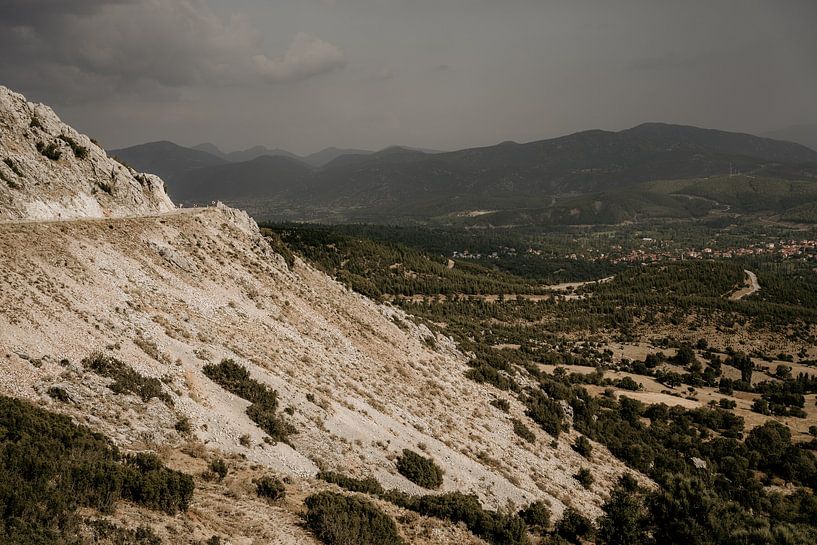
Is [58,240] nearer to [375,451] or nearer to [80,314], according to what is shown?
[80,314]

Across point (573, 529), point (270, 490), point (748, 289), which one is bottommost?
point (748, 289)

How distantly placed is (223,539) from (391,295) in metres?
118

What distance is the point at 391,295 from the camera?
134 meters

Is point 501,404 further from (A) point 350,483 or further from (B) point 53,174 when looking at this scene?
(B) point 53,174

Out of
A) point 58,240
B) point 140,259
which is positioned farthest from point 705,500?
point 58,240

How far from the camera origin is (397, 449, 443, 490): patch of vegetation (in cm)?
2962

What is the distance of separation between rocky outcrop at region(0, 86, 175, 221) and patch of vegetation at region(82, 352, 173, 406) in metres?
19.8

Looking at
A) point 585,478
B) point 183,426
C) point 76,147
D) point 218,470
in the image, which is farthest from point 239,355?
point 76,147

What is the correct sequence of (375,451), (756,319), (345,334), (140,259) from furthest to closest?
(756,319) < (345,334) < (140,259) < (375,451)

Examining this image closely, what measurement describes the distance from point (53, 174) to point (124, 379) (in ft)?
97.8

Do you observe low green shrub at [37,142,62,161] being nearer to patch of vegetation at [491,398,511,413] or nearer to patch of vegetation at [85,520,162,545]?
patch of vegetation at [85,520,162,545]

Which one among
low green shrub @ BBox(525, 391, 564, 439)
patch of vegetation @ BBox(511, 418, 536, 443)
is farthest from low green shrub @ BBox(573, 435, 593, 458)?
patch of vegetation @ BBox(511, 418, 536, 443)

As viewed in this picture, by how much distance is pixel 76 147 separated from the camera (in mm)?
47375

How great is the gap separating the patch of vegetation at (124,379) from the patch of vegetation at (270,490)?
7.42 meters
